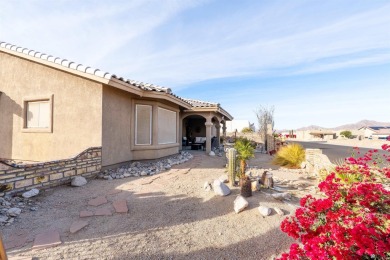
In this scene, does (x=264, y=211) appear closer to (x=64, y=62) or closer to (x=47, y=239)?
(x=47, y=239)

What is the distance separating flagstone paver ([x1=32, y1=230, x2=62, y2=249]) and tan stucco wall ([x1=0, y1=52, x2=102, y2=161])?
4.39 meters

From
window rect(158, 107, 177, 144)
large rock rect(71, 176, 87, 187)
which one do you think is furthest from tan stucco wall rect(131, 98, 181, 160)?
large rock rect(71, 176, 87, 187)

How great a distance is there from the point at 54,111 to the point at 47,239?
22.2 feet

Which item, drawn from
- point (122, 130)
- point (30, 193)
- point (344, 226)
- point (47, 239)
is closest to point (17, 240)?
point (47, 239)

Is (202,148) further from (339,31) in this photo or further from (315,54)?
(339,31)

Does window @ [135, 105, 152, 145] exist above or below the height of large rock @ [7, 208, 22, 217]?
above

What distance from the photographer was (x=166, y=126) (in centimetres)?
1113

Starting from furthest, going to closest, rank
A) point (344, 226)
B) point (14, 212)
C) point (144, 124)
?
point (144, 124) → point (14, 212) → point (344, 226)

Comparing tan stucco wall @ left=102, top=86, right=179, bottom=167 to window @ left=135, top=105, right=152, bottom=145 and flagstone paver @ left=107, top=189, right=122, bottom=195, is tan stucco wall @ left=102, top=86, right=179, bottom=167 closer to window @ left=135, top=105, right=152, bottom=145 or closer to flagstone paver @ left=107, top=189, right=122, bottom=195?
window @ left=135, top=105, right=152, bottom=145

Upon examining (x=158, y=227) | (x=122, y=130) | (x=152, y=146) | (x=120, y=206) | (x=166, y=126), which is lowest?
(x=158, y=227)

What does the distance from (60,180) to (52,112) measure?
3.89 m

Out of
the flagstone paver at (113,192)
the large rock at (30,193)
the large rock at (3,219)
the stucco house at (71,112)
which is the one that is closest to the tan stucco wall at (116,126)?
the stucco house at (71,112)

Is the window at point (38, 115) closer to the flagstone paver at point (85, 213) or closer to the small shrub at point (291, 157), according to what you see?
the flagstone paver at point (85, 213)

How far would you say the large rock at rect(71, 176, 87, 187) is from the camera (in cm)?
627
